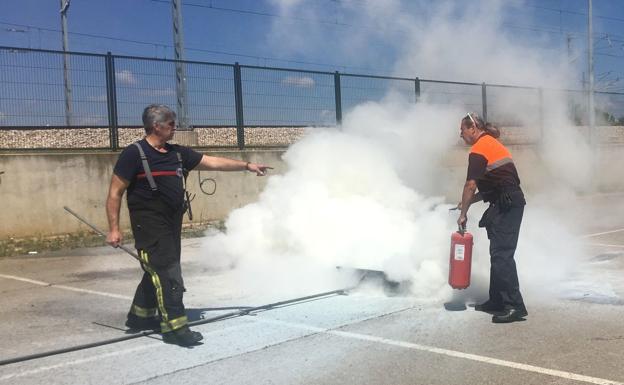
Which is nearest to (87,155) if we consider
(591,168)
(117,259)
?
(117,259)

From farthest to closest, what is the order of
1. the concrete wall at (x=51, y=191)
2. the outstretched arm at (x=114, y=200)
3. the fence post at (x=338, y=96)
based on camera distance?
1. the fence post at (x=338, y=96)
2. the concrete wall at (x=51, y=191)
3. the outstretched arm at (x=114, y=200)

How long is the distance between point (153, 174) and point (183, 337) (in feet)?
4.11

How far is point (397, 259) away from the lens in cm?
621

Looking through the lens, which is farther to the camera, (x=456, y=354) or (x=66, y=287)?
(x=66, y=287)

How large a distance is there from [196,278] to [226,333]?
Result: 103 inches

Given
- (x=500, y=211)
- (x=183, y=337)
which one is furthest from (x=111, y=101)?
(x=500, y=211)

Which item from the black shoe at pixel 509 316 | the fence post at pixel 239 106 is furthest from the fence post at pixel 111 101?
the black shoe at pixel 509 316

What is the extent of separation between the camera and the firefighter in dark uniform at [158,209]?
4672 millimetres

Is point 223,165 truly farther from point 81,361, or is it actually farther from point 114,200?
point 81,361

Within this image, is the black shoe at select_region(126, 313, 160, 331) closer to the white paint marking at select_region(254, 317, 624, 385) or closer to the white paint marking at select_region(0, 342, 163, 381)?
the white paint marking at select_region(0, 342, 163, 381)

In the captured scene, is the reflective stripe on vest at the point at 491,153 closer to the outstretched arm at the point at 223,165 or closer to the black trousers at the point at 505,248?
the black trousers at the point at 505,248

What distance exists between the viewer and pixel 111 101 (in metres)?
11.1

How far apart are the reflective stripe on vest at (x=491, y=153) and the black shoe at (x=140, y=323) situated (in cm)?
307

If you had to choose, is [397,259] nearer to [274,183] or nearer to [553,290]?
[553,290]
